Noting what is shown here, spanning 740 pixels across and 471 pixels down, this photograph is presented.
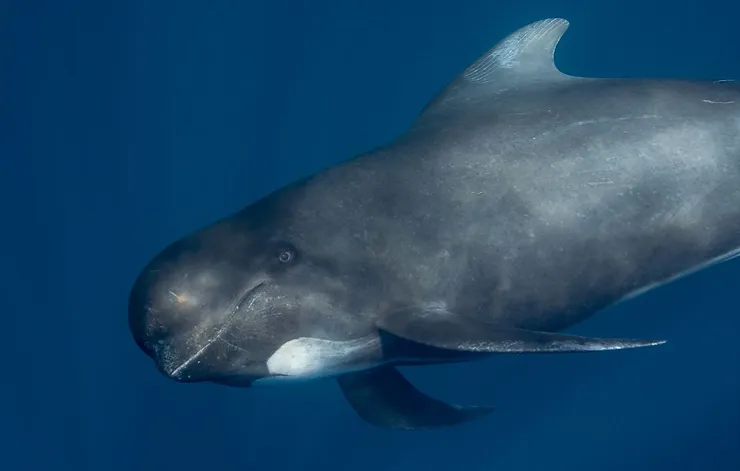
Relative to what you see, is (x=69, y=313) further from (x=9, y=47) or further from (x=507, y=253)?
(x=507, y=253)

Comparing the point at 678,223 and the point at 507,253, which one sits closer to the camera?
the point at 507,253

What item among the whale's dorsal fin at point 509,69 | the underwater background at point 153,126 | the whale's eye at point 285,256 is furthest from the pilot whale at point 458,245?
the underwater background at point 153,126

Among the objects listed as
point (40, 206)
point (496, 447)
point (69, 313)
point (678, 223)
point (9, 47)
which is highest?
point (9, 47)

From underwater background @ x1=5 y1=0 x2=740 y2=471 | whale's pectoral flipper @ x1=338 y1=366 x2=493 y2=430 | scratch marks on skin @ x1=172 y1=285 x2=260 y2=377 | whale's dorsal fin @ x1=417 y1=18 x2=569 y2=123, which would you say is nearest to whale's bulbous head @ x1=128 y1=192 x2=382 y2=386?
scratch marks on skin @ x1=172 y1=285 x2=260 y2=377

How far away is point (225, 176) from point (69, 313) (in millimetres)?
4003

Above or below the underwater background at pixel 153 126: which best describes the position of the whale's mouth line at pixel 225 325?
below

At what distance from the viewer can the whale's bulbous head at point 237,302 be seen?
19.2ft

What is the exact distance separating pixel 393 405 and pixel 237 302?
2.68 m

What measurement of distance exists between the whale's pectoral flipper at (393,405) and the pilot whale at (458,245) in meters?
0.02

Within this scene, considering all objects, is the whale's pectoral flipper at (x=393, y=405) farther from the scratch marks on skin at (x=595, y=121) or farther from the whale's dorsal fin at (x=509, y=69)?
the scratch marks on skin at (x=595, y=121)

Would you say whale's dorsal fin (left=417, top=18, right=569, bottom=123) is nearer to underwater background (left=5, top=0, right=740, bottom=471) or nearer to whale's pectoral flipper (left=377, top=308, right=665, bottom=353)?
whale's pectoral flipper (left=377, top=308, right=665, bottom=353)

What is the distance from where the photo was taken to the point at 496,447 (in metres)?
12.7

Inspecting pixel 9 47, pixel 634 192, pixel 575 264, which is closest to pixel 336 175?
pixel 575 264

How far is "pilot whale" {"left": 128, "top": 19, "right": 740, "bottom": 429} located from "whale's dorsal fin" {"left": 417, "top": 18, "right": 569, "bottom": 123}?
0.12 metres
